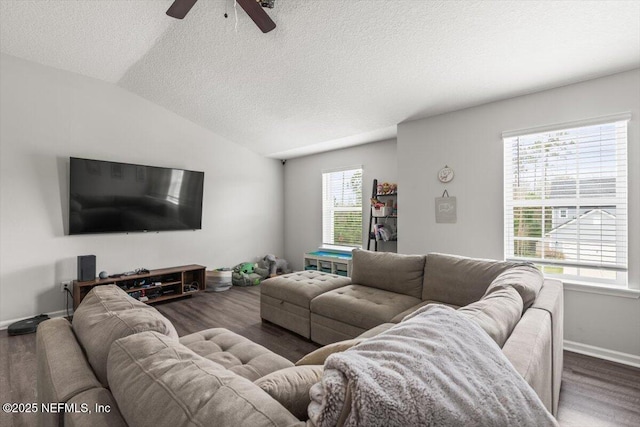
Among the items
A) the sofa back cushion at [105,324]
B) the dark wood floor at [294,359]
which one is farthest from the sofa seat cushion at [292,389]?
the dark wood floor at [294,359]

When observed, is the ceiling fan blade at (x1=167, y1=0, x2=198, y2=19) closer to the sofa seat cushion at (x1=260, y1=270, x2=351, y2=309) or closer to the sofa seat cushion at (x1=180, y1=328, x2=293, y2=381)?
the sofa seat cushion at (x1=180, y1=328, x2=293, y2=381)

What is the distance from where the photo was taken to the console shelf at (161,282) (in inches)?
144

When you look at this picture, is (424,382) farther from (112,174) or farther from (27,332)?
(112,174)

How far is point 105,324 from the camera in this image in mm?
1126

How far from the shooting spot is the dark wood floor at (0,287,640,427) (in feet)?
6.12

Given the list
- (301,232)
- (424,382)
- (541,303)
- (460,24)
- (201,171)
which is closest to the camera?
(424,382)

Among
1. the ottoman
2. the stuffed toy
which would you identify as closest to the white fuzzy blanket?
the ottoman

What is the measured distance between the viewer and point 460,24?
228cm

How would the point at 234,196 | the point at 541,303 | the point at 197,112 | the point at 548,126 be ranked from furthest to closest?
the point at 234,196 → the point at 197,112 → the point at 548,126 → the point at 541,303

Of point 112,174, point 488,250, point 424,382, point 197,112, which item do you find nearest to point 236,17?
point 197,112

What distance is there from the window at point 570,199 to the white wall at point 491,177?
3.2 inches

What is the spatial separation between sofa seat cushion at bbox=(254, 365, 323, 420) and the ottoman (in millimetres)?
1923

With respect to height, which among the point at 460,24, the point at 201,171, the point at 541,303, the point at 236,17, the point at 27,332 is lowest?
the point at 27,332

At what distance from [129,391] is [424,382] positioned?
0.74 m
